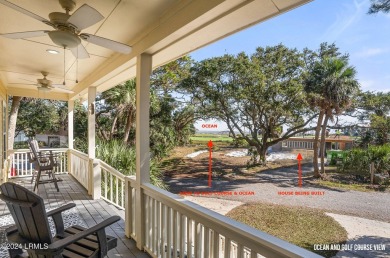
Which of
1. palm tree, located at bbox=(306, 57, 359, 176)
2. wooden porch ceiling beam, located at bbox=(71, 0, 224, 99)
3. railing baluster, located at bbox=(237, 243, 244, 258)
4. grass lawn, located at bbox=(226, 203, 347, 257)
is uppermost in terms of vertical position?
palm tree, located at bbox=(306, 57, 359, 176)

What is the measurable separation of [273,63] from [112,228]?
529 inches

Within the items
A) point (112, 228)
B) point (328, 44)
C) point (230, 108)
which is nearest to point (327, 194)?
point (230, 108)

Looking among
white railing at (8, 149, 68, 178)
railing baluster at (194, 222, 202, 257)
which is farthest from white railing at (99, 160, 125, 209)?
white railing at (8, 149, 68, 178)

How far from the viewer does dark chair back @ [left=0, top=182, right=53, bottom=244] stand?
4.42ft

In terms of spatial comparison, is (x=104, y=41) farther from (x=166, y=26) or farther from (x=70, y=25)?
(x=166, y=26)

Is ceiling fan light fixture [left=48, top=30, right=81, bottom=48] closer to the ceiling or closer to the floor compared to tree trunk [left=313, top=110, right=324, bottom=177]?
closer to the ceiling

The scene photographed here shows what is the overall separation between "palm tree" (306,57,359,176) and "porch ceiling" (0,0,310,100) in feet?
32.5

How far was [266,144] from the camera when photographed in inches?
610

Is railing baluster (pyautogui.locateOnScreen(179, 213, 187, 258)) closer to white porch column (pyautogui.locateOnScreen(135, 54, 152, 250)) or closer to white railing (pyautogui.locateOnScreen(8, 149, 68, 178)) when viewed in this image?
white porch column (pyautogui.locateOnScreen(135, 54, 152, 250))

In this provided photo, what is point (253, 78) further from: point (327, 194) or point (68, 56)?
point (68, 56)

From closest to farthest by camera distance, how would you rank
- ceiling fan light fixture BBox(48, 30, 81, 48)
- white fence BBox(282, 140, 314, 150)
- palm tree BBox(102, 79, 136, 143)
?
ceiling fan light fixture BBox(48, 30, 81, 48) → palm tree BBox(102, 79, 136, 143) → white fence BBox(282, 140, 314, 150)

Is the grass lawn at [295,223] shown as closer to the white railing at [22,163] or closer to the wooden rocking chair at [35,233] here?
the white railing at [22,163]

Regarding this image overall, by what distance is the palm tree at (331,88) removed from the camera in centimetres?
1012

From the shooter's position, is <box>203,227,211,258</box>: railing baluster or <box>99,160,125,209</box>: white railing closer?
<box>203,227,211,258</box>: railing baluster
